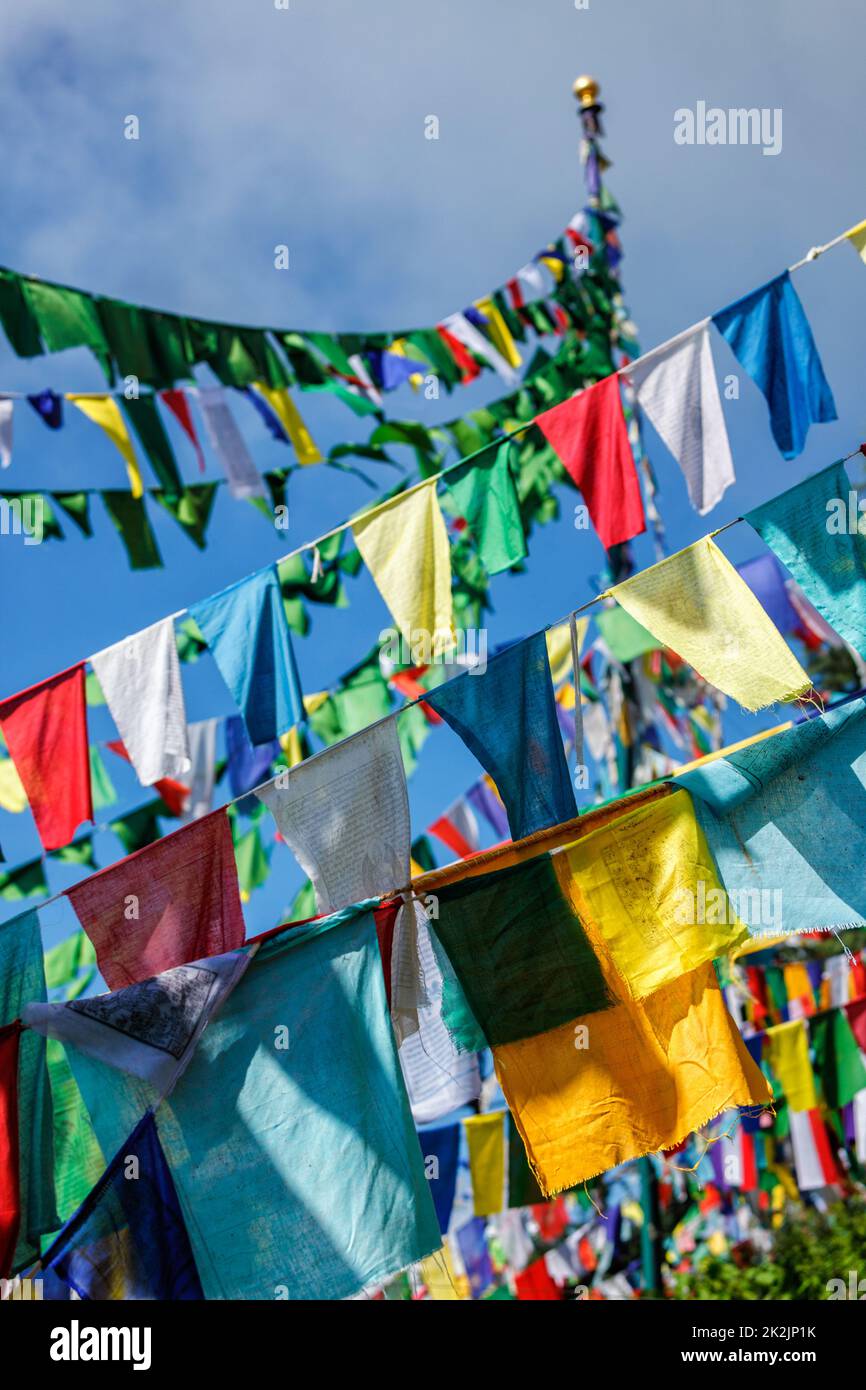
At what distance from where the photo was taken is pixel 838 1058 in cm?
869

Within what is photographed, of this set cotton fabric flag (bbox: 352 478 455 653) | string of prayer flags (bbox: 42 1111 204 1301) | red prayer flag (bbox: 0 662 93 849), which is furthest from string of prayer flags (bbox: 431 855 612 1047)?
red prayer flag (bbox: 0 662 93 849)

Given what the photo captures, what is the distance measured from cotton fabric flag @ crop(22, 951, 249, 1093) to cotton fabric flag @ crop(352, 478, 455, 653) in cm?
203

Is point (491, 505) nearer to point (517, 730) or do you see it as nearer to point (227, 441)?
point (517, 730)

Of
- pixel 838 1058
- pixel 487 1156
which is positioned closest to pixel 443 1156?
pixel 487 1156

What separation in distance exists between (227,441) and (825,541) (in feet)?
13.0

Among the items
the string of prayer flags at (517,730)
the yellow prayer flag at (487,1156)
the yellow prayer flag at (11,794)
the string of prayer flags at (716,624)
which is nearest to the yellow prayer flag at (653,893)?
the string of prayer flags at (517,730)

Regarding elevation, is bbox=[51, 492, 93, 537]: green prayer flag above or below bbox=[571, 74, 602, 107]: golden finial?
below

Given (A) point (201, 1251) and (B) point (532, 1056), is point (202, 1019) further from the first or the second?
(B) point (532, 1056)

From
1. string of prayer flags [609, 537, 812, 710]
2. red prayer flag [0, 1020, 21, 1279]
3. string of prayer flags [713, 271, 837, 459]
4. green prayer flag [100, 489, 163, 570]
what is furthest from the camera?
green prayer flag [100, 489, 163, 570]

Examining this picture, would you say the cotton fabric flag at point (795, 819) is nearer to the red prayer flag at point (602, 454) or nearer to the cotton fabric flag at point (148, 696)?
the red prayer flag at point (602, 454)

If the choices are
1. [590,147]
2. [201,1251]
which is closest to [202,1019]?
[201,1251]

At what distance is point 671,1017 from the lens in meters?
4.56

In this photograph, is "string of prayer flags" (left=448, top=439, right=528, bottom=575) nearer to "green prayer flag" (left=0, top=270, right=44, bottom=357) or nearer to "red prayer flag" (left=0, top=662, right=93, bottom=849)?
"red prayer flag" (left=0, top=662, right=93, bottom=849)

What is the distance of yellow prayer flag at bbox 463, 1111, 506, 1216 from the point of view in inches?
301
